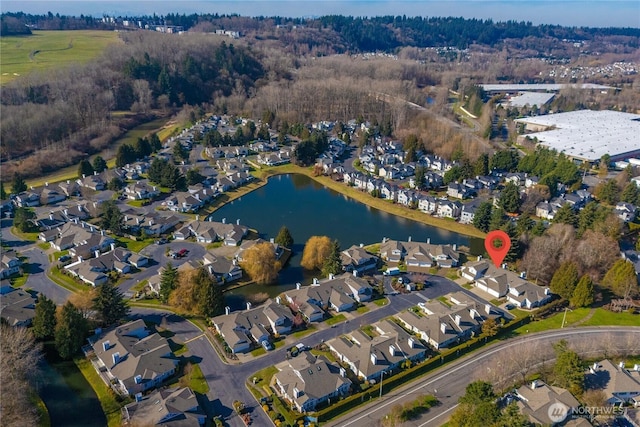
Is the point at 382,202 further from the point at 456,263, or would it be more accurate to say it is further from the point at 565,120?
the point at 565,120

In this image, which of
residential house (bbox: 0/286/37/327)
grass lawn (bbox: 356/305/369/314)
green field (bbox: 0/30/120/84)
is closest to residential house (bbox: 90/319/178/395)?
residential house (bbox: 0/286/37/327)

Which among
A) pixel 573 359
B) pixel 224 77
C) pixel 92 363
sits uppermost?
pixel 224 77

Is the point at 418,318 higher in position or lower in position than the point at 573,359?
lower

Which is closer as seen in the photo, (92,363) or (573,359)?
(573,359)

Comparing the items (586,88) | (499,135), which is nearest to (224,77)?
(499,135)

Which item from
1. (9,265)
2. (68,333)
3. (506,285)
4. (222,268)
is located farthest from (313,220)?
(9,265)

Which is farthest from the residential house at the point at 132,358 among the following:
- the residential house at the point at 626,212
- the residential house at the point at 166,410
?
the residential house at the point at 626,212

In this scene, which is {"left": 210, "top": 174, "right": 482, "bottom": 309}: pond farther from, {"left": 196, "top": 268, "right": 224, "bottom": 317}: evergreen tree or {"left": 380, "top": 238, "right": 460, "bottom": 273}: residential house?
{"left": 196, "top": 268, "right": 224, "bottom": 317}: evergreen tree

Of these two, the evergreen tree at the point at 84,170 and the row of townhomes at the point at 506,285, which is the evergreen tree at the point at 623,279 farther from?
the evergreen tree at the point at 84,170
